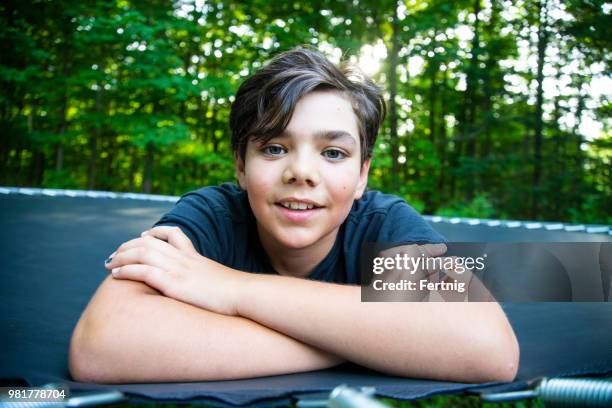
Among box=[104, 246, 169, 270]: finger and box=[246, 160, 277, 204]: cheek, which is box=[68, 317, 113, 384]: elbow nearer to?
box=[104, 246, 169, 270]: finger

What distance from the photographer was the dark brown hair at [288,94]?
3.13 ft

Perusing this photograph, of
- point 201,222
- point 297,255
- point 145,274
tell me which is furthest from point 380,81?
point 145,274

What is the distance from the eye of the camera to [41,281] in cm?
138

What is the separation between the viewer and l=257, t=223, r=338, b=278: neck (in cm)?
108

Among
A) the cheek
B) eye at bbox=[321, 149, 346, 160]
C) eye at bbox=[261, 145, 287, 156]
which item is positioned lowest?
the cheek

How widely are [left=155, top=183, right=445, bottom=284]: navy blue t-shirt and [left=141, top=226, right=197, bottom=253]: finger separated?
53mm

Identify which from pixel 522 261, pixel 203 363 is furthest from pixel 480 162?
pixel 203 363

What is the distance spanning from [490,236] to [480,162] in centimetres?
398

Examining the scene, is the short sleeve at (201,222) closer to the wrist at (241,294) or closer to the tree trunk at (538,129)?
the wrist at (241,294)

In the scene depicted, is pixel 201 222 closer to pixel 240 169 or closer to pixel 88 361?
pixel 240 169

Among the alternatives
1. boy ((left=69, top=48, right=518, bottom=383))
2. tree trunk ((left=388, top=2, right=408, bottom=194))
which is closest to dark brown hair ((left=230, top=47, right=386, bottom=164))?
boy ((left=69, top=48, right=518, bottom=383))

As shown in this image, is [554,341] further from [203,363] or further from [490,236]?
[490,236]

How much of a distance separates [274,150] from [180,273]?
30 cm

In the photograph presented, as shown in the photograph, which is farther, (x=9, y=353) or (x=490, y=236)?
(x=490, y=236)
